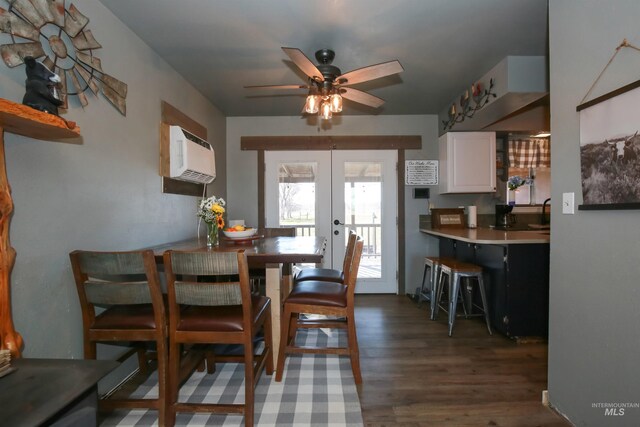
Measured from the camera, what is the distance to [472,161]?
3.70m

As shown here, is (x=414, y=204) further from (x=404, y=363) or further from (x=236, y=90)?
(x=236, y=90)

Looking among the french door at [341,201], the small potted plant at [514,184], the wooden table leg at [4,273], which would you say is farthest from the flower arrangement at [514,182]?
the wooden table leg at [4,273]

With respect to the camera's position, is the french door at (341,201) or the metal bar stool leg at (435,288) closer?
the metal bar stool leg at (435,288)

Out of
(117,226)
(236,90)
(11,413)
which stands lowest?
(11,413)

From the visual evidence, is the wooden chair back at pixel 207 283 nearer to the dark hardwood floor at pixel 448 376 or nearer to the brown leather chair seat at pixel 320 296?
the brown leather chair seat at pixel 320 296

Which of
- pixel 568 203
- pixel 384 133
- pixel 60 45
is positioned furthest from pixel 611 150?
pixel 384 133

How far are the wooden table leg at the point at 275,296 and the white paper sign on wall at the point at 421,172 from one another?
260 centimetres

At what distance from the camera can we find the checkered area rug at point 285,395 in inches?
65.3

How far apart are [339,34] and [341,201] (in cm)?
220

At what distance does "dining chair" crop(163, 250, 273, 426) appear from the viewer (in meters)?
1.45

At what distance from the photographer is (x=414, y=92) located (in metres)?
3.31

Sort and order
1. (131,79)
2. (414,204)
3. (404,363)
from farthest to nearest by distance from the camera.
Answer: (414,204) → (404,363) → (131,79)

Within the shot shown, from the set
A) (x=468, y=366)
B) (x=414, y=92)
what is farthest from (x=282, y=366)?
(x=414, y=92)

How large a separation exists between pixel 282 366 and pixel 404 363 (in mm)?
909
